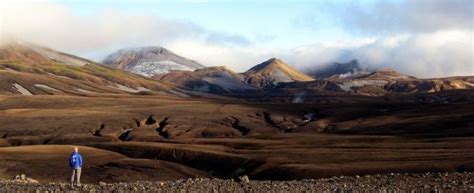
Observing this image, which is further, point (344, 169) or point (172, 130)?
point (172, 130)

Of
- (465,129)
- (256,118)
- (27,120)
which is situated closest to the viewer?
(465,129)

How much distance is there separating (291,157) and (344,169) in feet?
55.7

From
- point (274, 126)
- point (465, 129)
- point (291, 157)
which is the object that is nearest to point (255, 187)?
point (291, 157)

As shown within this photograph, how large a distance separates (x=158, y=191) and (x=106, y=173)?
33729 mm

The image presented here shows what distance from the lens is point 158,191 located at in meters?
28.1

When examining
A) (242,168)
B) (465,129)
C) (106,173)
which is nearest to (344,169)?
(242,168)

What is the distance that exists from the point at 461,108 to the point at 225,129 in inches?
1947

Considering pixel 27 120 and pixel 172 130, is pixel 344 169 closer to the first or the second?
pixel 172 130

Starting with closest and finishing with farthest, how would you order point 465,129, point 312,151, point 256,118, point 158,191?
point 158,191 < point 312,151 < point 465,129 < point 256,118

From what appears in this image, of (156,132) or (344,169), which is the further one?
(156,132)

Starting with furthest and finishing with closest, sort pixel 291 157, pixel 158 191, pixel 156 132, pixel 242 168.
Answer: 1. pixel 156 132
2. pixel 291 157
3. pixel 242 168
4. pixel 158 191

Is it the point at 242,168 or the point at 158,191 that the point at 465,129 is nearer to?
the point at 242,168

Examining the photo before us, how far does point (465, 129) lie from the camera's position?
10844 cm

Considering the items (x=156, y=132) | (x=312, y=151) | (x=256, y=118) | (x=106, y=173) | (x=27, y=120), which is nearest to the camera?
(x=106, y=173)
